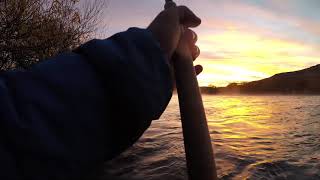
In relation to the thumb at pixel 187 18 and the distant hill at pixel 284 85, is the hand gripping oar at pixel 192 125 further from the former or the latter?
the distant hill at pixel 284 85

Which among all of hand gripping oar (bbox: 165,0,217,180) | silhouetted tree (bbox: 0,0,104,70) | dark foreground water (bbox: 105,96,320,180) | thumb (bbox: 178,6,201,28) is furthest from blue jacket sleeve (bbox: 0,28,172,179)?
silhouetted tree (bbox: 0,0,104,70)

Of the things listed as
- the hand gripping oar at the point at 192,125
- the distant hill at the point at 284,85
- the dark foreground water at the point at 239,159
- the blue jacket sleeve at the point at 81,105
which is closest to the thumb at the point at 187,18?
the hand gripping oar at the point at 192,125

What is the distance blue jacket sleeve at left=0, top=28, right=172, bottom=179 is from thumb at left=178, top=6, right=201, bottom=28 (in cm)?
43

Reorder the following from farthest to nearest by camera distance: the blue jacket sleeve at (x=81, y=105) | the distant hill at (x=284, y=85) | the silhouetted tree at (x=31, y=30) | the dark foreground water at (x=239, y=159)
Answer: the distant hill at (x=284, y=85) → the silhouetted tree at (x=31, y=30) → the dark foreground water at (x=239, y=159) → the blue jacket sleeve at (x=81, y=105)

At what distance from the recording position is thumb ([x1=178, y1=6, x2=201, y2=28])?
4.64ft

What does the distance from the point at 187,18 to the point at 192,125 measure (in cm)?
45

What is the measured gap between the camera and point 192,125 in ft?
5.25

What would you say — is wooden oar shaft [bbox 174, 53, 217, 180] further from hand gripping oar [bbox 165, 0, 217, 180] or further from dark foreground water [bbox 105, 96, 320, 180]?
dark foreground water [bbox 105, 96, 320, 180]

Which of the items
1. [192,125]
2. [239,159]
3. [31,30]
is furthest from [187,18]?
[31,30]

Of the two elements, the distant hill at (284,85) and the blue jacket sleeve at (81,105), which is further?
the distant hill at (284,85)

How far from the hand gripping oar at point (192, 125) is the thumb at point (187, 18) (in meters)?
0.09

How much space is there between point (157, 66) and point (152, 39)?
85 mm

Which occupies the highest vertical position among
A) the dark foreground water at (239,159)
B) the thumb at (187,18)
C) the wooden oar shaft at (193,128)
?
the thumb at (187,18)

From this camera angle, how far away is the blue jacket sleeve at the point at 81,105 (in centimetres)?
76
